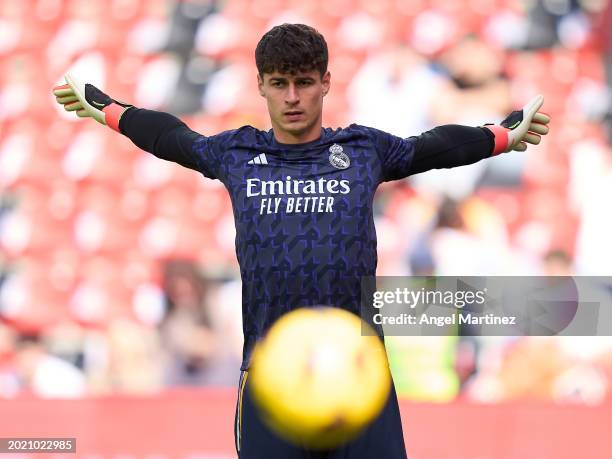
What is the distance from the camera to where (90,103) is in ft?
10.7

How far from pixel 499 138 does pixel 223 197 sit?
3896mm

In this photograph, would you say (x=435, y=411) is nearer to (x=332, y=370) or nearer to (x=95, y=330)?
(x=95, y=330)

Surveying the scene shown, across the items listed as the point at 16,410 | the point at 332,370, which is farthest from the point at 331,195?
the point at 16,410

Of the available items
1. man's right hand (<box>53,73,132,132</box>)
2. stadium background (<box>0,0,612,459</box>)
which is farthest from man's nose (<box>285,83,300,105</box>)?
stadium background (<box>0,0,612,459</box>)

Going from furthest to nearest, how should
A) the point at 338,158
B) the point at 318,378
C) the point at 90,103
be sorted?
the point at 90,103, the point at 338,158, the point at 318,378

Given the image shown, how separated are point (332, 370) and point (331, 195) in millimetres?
517

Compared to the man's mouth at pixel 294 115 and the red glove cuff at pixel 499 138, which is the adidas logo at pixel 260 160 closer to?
the man's mouth at pixel 294 115

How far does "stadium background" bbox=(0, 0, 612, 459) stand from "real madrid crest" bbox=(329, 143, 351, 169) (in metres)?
3.68

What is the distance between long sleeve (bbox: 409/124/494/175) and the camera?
9.68 feet

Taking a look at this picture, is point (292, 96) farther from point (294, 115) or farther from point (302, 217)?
point (302, 217)

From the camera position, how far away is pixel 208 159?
2.91 meters

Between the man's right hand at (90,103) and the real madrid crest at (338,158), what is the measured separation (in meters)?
0.80

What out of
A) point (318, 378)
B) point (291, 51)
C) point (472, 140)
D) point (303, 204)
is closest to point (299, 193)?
point (303, 204)

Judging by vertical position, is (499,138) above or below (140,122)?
below
